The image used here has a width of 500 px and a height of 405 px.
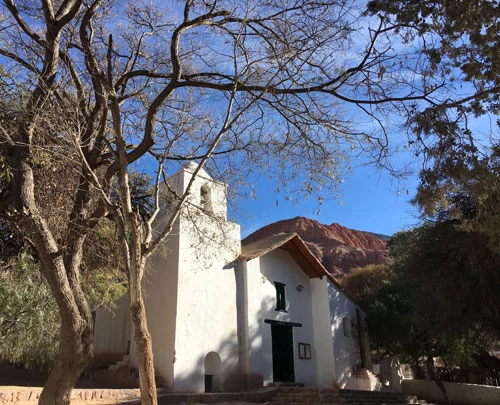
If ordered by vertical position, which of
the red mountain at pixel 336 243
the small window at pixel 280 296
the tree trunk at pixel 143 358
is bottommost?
the tree trunk at pixel 143 358

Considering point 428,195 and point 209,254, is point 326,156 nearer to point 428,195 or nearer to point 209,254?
point 428,195

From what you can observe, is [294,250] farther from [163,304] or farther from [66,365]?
[66,365]

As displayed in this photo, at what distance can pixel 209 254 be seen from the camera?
52.9 feet

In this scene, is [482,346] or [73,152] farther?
[482,346]

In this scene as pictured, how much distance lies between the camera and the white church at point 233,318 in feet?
47.9

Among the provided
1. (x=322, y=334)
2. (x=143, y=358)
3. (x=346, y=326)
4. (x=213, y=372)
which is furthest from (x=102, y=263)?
(x=346, y=326)

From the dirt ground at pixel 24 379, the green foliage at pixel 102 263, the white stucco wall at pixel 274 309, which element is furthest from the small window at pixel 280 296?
the green foliage at pixel 102 263

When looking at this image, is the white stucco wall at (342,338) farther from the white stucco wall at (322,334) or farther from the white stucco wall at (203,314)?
the white stucco wall at (203,314)

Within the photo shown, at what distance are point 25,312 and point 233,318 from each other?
7.91 meters

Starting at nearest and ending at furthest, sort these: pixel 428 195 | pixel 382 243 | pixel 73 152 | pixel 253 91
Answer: pixel 428 195
pixel 73 152
pixel 253 91
pixel 382 243

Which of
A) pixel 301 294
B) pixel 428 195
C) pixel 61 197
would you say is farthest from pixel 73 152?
pixel 301 294

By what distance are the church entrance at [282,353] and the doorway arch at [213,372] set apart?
302 centimetres

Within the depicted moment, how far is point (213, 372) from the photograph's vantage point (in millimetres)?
15656

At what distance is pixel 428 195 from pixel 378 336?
16.6 metres
